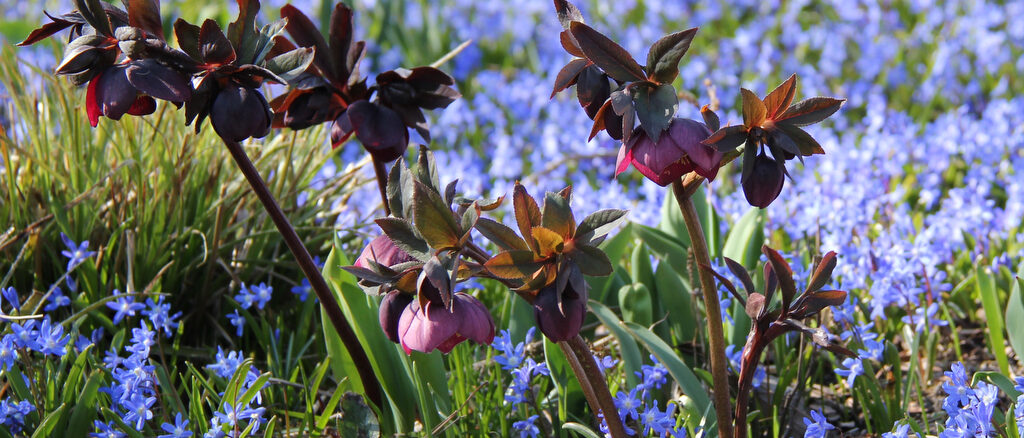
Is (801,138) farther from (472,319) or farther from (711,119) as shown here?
(472,319)

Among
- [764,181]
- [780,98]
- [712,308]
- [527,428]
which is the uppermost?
[780,98]

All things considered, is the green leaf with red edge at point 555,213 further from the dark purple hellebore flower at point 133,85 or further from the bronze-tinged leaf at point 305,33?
the bronze-tinged leaf at point 305,33

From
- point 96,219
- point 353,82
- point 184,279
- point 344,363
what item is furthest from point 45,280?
point 353,82

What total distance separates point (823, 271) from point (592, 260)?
13.9 inches

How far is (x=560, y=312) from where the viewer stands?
109 cm

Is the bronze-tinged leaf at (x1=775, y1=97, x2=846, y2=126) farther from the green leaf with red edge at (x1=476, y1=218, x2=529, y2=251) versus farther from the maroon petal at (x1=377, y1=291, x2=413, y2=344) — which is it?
the maroon petal at (x1=377, y1=291, x2=413, y2=344)

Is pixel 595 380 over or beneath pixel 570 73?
beneath

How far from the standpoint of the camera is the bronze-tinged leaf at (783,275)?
1181mm

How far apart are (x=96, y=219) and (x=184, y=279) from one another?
30cm

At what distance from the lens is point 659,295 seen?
6.90 ft

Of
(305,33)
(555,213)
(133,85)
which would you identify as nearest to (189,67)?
(133,85)

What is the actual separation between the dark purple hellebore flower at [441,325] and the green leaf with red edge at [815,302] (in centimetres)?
44

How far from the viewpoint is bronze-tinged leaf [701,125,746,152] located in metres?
1.09

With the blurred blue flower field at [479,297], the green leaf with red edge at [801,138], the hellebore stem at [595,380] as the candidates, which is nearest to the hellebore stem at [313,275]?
the blurred blue flower field at [479,297]
